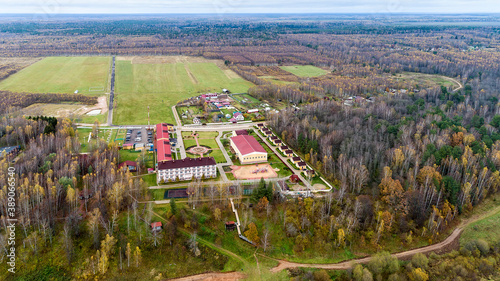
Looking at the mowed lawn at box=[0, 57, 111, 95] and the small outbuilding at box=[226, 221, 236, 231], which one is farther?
the mowed lawn at box=[0, 57, 111, 95]

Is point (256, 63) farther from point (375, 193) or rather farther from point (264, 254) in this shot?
point (264, 254)

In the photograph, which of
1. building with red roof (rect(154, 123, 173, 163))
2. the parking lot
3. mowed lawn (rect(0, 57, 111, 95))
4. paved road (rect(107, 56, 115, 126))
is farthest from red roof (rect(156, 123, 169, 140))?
mowed lawn (rect(0, 57, 111, 95))

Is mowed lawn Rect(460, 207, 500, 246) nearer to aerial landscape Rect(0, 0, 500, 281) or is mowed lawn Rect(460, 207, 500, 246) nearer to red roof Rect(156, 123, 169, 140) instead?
aerial landscape Rect(0, 0, 500, 281)

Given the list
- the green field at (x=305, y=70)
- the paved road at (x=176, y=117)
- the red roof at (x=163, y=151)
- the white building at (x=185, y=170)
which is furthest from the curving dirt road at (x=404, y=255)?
the green field at (x=305, y=70)

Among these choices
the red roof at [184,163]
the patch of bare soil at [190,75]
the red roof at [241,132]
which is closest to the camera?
the red roof at [184,163]

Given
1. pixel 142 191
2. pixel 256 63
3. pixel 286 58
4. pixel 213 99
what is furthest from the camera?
pixel 286 58

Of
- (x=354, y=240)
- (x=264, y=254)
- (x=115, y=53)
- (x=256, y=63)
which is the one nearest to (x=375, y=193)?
(x=354, y=240)

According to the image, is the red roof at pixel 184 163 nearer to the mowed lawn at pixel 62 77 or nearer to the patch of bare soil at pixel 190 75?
the mowed lawn at pixel 62 77
